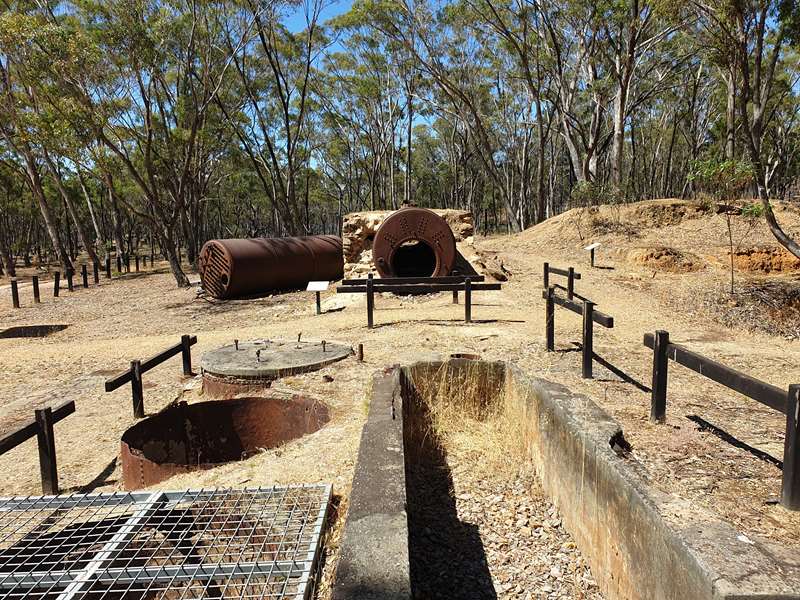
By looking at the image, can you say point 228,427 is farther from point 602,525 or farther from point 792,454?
point 792,454

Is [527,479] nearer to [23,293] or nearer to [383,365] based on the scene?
[383,365]

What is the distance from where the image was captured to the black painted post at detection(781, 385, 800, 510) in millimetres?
3049

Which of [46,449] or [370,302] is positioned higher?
[370,302]

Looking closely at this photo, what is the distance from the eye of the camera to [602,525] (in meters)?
3.70

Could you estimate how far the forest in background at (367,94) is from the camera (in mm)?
15516

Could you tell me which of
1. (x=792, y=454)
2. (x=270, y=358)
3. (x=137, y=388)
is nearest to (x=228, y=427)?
(x=137, y=388)

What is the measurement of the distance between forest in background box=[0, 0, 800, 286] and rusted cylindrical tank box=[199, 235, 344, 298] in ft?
11.4

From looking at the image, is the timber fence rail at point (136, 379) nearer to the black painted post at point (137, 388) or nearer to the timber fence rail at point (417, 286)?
the black painted post at point (137, 388)

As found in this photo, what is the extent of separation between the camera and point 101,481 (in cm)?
522

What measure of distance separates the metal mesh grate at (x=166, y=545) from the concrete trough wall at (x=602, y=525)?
0.33 meters

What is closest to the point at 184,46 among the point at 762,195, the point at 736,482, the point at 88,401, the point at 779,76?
the point at 88,401

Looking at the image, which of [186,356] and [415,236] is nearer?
[186,356]

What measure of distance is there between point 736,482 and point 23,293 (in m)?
21.9

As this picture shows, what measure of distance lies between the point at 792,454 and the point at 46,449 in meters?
5.42
